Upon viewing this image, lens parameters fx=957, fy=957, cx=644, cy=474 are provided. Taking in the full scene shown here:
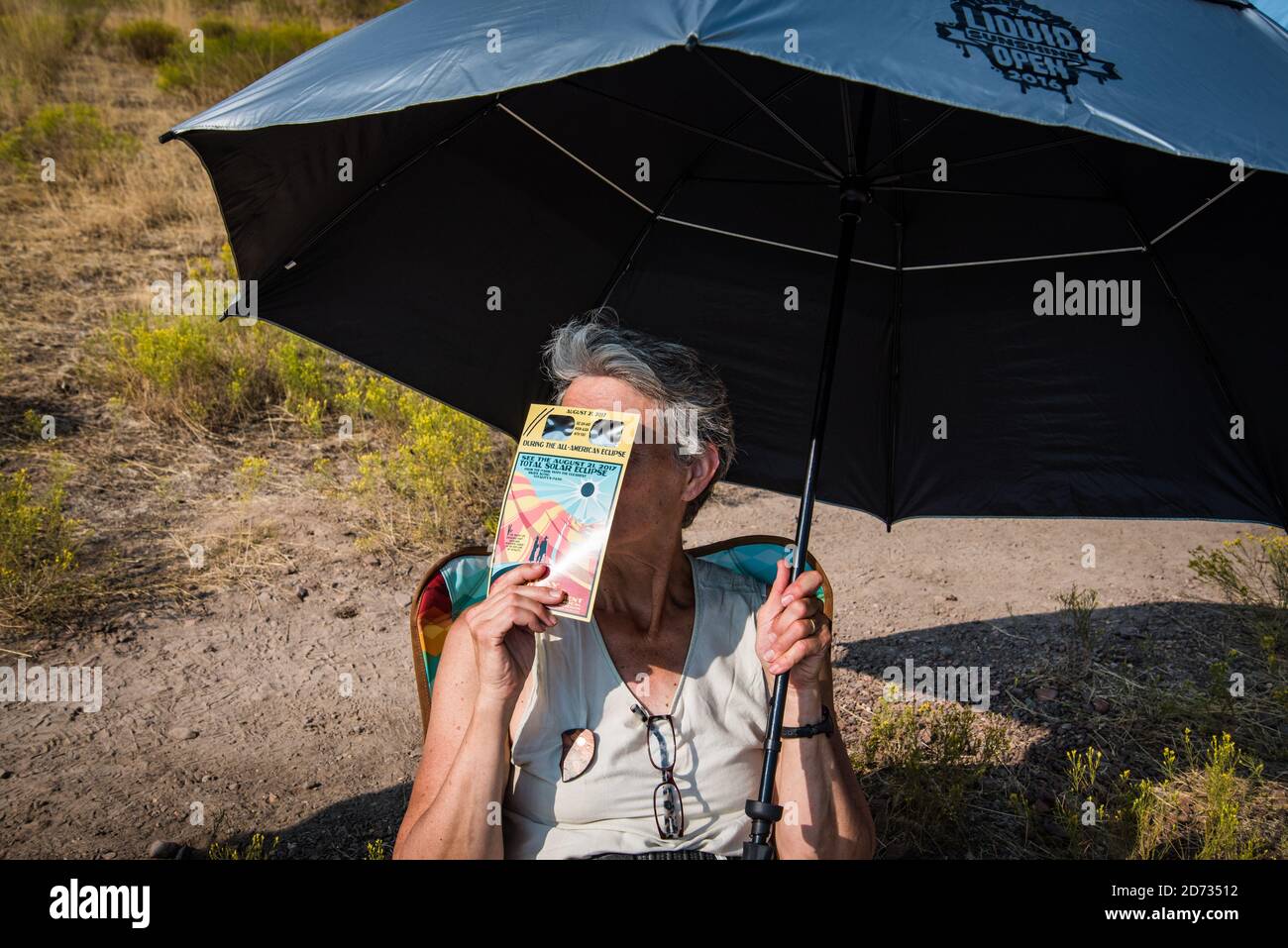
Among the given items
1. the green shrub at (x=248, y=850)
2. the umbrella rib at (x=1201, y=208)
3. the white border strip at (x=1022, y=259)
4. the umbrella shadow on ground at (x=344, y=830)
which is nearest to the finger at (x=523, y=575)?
the green shrub at (x=248, y=850)

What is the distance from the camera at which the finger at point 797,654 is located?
67.9 inches

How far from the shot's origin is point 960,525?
5.26 meters

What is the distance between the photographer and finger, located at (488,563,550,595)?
1604mm

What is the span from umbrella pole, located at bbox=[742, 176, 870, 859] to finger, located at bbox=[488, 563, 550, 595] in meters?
0.50

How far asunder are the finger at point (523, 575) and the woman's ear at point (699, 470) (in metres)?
0.47

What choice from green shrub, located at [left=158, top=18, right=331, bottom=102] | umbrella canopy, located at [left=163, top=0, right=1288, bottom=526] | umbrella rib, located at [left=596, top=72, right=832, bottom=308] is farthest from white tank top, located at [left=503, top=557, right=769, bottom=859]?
green shrub, located at [left=158, top=18, right=331, bottom=102]

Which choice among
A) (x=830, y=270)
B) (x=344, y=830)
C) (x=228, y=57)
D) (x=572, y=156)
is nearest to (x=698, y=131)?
(x=572, y=156)

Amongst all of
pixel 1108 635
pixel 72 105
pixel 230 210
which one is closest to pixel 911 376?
pixel 230 210

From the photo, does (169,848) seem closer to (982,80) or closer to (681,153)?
(681,153)

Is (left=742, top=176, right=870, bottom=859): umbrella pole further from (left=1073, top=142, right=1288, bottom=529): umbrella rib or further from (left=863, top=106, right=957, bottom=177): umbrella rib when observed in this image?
(left=1073, top=142, right=1288, bottom=529): umbrella rib

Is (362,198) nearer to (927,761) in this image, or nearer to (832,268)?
(832,268)

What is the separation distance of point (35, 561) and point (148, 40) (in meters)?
10.9

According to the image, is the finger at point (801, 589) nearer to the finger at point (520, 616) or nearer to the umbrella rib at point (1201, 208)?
the finger at point (520, 616)

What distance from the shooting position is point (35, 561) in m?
3.75
